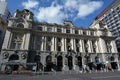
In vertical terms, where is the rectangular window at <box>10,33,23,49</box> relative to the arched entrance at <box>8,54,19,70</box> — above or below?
above

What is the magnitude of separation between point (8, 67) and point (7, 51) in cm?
523

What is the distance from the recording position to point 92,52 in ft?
134

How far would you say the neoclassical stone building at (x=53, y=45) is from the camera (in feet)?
107

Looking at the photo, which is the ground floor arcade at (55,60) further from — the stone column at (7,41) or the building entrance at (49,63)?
the stone column at (7,41)

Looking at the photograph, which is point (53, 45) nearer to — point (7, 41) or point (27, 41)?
point (27, 41)

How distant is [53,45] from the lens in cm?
3781

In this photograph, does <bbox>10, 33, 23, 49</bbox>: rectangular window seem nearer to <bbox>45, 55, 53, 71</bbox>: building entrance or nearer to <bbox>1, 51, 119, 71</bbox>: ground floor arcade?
<bbox>1, 51, 119, 71</bbox>: ground floor arcade

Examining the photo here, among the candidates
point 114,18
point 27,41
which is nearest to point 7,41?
point 27,41

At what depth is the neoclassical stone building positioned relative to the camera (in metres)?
32.5

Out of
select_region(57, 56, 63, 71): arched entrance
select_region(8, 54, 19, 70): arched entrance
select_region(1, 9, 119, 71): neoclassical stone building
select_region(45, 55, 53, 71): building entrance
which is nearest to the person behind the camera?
select_region(8, 54, 19, 70): arched entrance

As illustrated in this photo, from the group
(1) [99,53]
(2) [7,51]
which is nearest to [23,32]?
(2) [7,51]

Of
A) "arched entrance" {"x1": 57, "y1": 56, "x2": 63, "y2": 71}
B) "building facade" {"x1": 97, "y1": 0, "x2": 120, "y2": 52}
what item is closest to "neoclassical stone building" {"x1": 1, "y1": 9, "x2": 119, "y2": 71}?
"arched entrance" {"x1": 57, "y1": 56, "x2": 63, "y2": 71}

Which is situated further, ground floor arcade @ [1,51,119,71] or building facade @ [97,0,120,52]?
building facade @ [97,0,120,52]

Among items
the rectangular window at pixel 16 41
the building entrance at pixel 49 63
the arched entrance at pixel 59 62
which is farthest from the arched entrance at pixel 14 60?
the arched entrance at pixel 59 62
